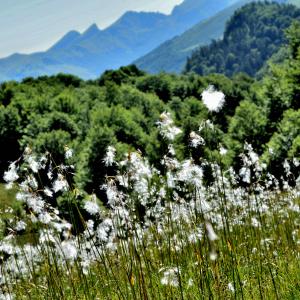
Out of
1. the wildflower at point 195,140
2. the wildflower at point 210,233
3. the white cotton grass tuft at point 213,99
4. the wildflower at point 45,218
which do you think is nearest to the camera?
the wildflower at point 210,233

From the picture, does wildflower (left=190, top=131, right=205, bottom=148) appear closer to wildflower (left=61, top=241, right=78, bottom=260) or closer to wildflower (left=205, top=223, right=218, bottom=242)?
wildflower (left=61, top=241, right=78, bottom=260)

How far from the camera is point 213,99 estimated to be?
2756 mm

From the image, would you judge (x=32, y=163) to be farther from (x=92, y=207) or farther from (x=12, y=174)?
(x=92, y=207)

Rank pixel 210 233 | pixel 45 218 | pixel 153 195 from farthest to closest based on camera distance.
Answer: pixel 153 195, pixel 45 218, pixel 210 233

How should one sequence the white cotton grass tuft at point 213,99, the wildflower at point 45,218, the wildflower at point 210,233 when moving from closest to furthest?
the wildflower at point 210,233 < the white cotton grass tuft at point 213,99 < the wildflower at point 45,218

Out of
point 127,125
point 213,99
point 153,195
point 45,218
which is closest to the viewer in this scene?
point 213,99

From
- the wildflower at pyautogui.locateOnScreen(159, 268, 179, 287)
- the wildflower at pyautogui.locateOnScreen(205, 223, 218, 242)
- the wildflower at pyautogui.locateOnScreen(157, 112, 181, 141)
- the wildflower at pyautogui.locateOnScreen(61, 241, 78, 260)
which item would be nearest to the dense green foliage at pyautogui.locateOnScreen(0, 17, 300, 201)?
the wildflower at pyautogui.locateOnScreen(159, 268, 179, 287)

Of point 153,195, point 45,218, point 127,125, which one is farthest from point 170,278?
point 127,125

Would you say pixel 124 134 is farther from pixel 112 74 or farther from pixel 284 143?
pixel 112 74

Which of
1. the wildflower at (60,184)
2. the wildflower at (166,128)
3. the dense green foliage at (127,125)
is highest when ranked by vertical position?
the dense green foliage at (127,125)

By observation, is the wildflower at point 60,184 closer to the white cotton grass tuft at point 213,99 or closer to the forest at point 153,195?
the forest at point 153,195

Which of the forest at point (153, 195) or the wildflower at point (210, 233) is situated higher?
the forest at point (153, 195)

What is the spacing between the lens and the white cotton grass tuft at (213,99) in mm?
2682

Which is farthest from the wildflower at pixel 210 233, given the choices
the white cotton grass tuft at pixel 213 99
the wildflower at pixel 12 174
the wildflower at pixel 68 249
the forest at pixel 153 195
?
the wildflower at pixel 12 174
